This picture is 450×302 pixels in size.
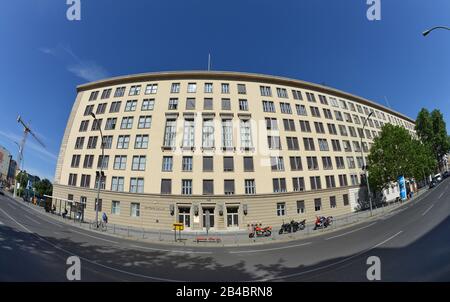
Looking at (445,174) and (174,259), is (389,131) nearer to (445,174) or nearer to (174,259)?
(445,174)

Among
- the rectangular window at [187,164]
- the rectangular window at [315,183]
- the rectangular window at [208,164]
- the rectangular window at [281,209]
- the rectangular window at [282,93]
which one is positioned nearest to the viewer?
the rectangular window at [187,164]

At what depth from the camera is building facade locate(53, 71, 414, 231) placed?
1945 centimetres

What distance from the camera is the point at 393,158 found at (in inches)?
1036

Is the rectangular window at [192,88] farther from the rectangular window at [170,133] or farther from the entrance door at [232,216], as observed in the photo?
the entrance door at [232,216]

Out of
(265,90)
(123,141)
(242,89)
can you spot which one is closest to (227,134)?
(242,89)

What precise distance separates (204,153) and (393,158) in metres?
27.3

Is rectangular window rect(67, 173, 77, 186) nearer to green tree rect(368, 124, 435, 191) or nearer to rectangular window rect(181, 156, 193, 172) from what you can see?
rectangular window rect(181, 156, 193, 172)

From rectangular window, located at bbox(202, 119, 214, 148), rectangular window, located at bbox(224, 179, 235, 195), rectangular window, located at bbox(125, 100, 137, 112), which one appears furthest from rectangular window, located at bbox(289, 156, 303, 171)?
rectangular window, located at bbox(125, 100, 137, 112)

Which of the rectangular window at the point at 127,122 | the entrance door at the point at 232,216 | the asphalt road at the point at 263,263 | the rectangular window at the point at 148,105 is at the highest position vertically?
the rectangular window at the point at 148,105

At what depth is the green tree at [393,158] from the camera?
81.5 feet

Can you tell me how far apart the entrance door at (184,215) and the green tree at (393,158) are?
27.4 metres

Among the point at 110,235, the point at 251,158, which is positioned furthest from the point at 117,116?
the point at 251,158

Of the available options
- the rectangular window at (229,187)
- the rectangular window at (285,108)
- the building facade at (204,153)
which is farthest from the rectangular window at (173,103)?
the rectangular window at (285,108)
